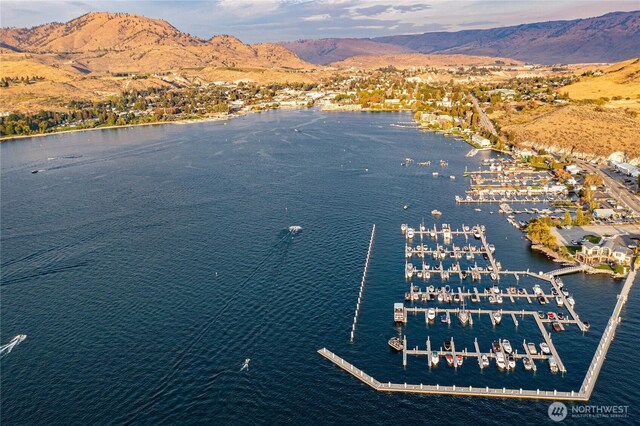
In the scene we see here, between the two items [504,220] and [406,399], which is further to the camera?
[504,220]

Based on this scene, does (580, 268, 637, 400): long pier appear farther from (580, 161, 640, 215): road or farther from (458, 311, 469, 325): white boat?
(580, 161, 640, 215): road

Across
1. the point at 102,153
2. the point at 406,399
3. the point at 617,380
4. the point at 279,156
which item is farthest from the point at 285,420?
the point at 102,153

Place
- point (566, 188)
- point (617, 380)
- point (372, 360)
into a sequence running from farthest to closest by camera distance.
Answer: point (566, 188)
point (372, 360)
point (617, 380)

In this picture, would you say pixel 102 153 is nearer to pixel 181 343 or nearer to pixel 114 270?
pixel 114 270

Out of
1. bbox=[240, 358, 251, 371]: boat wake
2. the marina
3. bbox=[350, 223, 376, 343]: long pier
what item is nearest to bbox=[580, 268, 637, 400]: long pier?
the marina

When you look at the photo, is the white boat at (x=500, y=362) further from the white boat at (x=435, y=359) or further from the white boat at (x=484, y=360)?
the white boat at (x=435, y=359)

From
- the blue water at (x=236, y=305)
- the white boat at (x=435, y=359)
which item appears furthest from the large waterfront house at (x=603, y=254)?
the white boat at (x=435, y=359)
